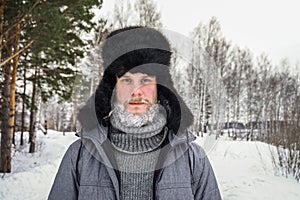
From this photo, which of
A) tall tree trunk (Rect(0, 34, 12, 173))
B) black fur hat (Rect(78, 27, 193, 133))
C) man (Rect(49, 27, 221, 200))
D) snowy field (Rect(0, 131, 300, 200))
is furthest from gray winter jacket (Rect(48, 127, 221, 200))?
tall tree trunk (Rect(0, 34, 12, 173))

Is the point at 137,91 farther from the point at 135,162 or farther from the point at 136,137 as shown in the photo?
the point at 135,162

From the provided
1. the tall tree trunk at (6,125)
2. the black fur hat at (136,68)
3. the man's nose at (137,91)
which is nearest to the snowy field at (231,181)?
the tall tree trunk at (6,125)

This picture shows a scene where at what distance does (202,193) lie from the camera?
175 cm

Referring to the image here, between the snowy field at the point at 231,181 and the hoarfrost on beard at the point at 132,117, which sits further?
the snowy field at the point at 231,181

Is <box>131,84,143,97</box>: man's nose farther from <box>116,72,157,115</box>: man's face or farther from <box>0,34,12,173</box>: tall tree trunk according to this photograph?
<box>0,34,12,173</box>: tall tree trunk

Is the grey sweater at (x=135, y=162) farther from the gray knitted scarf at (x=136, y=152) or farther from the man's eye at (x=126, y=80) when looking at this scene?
the man's eye at (x=126, y=80)

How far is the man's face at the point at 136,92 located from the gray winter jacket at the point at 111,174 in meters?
0.20

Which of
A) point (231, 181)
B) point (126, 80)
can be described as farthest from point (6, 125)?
point (126, 80)

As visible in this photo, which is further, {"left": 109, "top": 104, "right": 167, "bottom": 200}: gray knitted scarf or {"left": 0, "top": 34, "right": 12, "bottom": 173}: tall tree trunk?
{"left": 0, "top": 34, "right": 12, "bottom": 173}: tall tree trunk

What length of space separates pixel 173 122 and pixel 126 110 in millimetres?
283

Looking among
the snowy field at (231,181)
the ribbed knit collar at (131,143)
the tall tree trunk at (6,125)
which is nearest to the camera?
the ribbed knit collar at (131,143)

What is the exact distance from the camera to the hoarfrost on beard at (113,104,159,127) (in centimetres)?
175

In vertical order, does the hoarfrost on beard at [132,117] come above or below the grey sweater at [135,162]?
above

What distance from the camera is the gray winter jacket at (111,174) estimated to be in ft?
5.51
